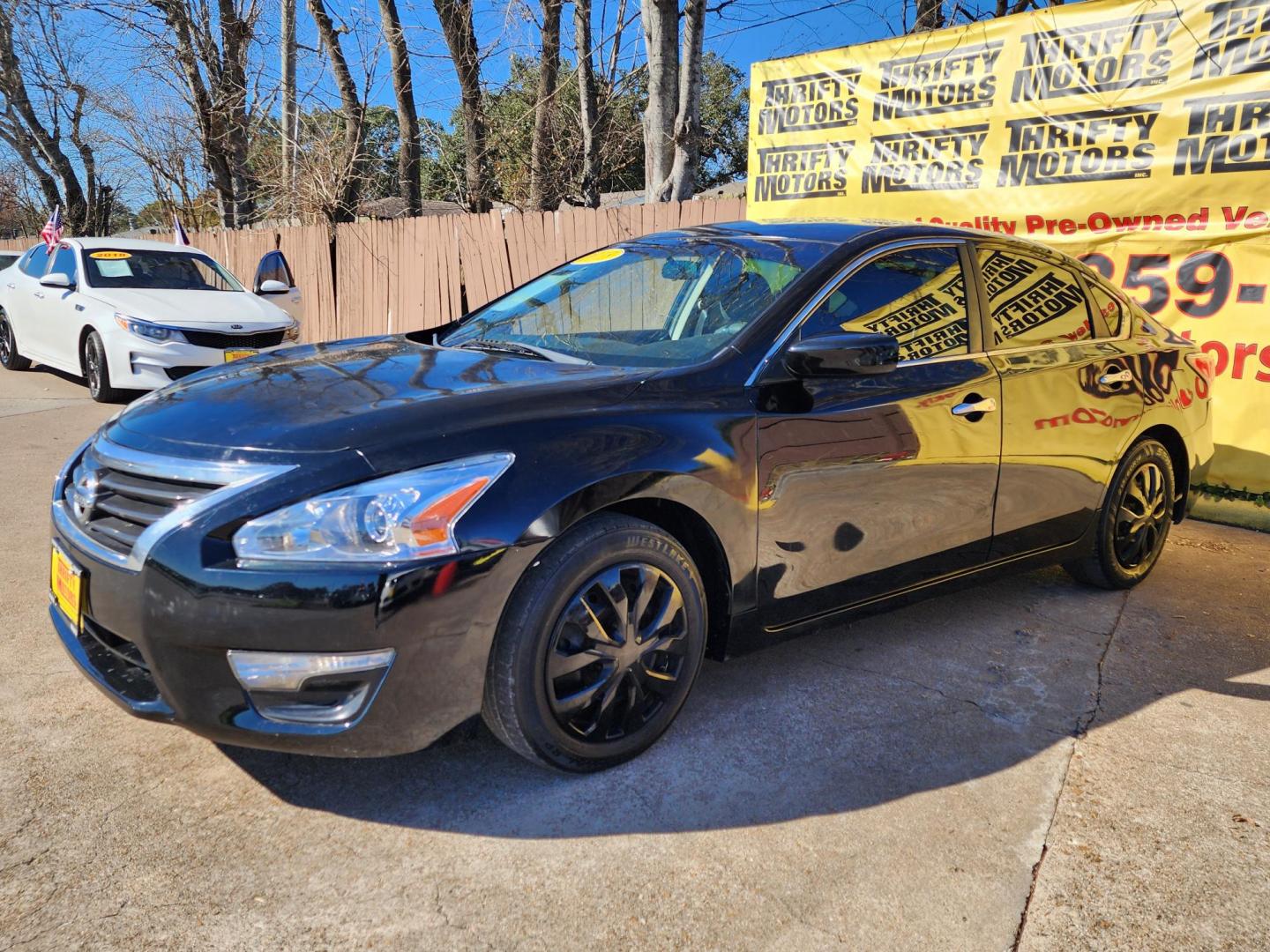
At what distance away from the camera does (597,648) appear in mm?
2719

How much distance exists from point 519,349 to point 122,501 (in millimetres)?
1358

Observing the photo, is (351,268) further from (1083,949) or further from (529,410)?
(1083,949)

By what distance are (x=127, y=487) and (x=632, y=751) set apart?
153 cm

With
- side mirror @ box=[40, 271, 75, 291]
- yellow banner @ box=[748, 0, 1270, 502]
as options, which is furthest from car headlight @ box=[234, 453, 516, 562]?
side mirror @ box=[40, 271, 75, 291]

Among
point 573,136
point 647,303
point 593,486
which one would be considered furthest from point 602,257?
point 573,136

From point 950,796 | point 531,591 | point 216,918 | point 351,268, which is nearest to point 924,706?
point 950,796

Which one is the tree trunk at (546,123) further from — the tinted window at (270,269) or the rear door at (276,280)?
the tinted window at (270,269)

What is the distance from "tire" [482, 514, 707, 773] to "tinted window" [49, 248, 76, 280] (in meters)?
8.56

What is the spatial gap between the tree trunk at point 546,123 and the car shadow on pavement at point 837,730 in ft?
38.1

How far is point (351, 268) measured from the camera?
13.0 meters

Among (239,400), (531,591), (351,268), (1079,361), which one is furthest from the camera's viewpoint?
(351,268)

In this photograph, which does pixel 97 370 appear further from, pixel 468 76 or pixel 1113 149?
pixel 468 76

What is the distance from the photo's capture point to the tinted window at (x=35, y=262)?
33.7 ft

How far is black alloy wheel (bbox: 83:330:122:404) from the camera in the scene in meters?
8.73
